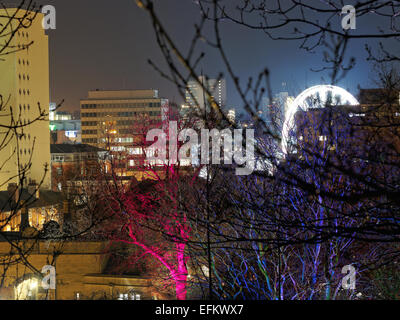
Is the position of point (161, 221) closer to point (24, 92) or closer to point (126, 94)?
point (24, 92)

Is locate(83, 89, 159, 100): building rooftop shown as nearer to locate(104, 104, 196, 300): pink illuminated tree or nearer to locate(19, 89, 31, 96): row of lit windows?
locate(19, 89, 31, 96): row of lit windows

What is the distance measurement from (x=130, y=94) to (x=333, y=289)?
105m

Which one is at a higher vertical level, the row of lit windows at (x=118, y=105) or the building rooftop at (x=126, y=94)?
the building rooftop at (x=126, y=94)

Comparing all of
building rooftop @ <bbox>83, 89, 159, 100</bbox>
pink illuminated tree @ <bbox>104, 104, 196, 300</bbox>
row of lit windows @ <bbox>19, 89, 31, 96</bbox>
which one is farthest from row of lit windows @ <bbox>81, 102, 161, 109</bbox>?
pink illuminated tree @ <bbox>104, 104, 196, 300</bbox>

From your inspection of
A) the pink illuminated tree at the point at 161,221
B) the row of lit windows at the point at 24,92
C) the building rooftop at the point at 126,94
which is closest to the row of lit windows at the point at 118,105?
the building rooftop at the point at 126,94

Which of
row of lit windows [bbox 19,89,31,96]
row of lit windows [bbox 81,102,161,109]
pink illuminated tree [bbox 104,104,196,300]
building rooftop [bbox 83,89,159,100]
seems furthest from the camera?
building rooftop [bbox 83,89,159,100]

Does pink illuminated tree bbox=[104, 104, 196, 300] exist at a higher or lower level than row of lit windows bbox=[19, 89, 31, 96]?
lower

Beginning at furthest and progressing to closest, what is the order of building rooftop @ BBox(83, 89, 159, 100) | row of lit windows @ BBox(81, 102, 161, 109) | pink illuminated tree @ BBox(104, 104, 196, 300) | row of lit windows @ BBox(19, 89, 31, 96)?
building rooftop @ BBox(83, 89, 159, 100) → row of lit windows @ BBox(81, 102, 161, 109) → row of lit windows @ BBox(19, 89, 31, 96) → pink illuminated tree @ BBox(104, 104, 196, 300)

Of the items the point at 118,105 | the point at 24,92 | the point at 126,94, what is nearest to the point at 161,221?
the point at 24,92

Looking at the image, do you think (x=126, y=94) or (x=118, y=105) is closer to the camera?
(x=118, y=105)

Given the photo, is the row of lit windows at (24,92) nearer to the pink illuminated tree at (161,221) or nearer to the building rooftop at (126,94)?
the pink illuminated tree at (161,221)

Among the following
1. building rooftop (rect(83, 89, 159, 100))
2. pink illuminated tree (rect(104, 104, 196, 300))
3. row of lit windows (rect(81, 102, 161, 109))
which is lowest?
pink illuminated tree (rect(104, 104, 196, 300))

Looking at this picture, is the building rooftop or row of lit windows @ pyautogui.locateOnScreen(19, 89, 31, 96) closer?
row of lit windows @ pyautogui.locateOnScreen(19, 89, 31, 96)

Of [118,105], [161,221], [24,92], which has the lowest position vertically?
[161,221]
